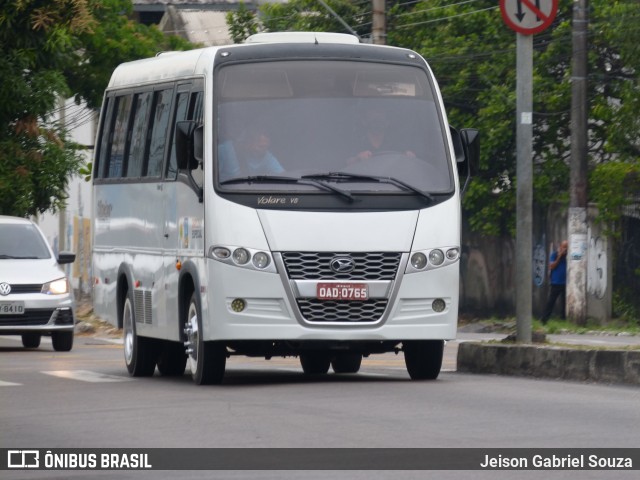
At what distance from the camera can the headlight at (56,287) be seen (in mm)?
24109

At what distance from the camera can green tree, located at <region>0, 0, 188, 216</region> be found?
78.9 feet

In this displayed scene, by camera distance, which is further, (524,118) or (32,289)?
(32,289)

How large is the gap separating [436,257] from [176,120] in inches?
115

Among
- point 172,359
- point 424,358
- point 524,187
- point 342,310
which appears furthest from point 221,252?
point 524,187

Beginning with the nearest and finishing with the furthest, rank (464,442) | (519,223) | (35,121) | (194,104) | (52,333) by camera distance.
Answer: (464,442) < (194,104) < (519,223) < (52,333) < (35,121)

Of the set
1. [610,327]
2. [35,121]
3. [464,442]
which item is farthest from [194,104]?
[610,327]

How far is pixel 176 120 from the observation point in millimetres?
16250

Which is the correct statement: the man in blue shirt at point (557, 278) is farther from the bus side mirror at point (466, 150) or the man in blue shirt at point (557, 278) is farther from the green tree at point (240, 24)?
the bus side mirror at point (466, 150)

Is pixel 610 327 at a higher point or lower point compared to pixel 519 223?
lower

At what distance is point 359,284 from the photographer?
577 inches

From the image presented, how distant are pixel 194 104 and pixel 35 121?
1473 cm

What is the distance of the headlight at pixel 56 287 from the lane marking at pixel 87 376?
5.96m

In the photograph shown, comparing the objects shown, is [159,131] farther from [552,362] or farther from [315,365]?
[552,362]

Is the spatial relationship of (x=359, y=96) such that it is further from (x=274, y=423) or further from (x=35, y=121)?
(x=35, y=121)
